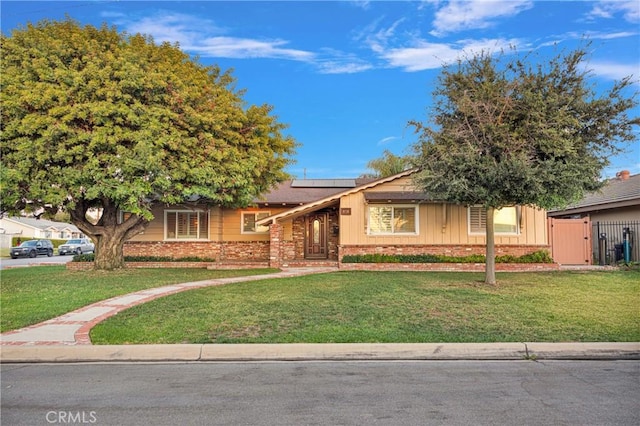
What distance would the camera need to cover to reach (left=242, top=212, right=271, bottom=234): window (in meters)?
21.7

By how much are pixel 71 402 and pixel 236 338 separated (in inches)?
105

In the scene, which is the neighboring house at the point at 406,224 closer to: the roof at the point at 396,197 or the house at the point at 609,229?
the roof at the point at 396,197

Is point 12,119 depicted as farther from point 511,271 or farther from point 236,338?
point 511,271

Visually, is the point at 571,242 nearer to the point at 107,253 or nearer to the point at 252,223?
the point at 252,223

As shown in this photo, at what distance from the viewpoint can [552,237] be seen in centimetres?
1867

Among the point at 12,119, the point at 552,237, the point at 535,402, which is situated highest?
the point at 12,119

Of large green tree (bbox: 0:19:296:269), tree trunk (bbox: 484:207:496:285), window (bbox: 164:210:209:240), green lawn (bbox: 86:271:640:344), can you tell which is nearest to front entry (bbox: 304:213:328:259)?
window (bbox: 164:210:209:240)

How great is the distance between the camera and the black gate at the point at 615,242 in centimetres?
1836

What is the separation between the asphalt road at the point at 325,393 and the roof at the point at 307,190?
613 inches

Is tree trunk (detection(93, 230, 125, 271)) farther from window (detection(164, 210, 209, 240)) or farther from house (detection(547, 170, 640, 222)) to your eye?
house (detection(547, 170, 640, 222))

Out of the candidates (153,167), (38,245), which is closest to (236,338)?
(153,167)

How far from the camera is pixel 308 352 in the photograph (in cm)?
641

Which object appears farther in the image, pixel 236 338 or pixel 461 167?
pixel 461 167

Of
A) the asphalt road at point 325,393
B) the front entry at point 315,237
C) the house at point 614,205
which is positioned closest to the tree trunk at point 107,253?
the front entry at point 315,237
